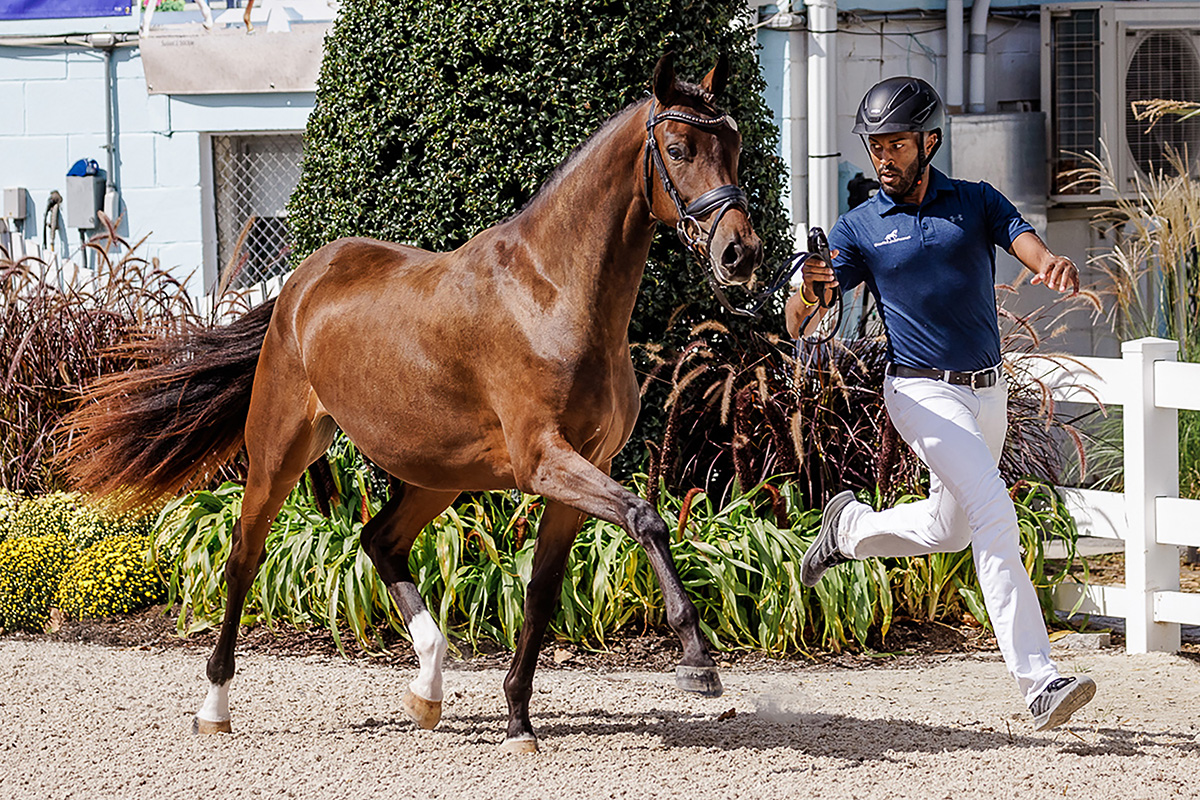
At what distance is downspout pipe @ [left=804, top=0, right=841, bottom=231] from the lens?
9148 millimetres

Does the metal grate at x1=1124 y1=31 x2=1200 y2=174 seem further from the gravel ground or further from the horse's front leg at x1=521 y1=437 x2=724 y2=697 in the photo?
the horse's front leg at x1=521 y1=437 x2=724 y2=697

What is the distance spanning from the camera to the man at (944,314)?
4.02 metres

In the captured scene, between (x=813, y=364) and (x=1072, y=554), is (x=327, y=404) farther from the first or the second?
(x=1072, y=554)

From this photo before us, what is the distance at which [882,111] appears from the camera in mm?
4078

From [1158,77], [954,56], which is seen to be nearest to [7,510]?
[954,56]

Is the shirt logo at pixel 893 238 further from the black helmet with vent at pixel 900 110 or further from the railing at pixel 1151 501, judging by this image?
the railing at pixel 1151 501

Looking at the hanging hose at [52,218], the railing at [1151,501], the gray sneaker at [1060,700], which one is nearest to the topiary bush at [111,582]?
the gray sneaker at [1060,700]

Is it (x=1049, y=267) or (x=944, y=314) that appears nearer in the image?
(x=1049, y=267)

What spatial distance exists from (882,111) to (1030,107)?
6184 millimetres

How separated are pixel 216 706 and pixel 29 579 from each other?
6.99ft

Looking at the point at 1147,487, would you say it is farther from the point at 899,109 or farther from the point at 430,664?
the point at 430,664

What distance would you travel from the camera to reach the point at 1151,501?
5.67 m

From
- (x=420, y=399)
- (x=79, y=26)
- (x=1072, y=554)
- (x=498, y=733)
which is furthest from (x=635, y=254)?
(x=79, y=26)

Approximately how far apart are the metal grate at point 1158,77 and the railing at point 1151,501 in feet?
14.7
